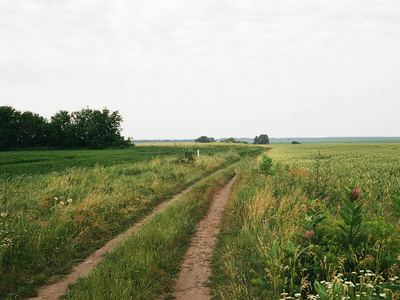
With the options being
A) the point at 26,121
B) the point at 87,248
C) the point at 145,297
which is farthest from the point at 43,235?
the point at 26,121

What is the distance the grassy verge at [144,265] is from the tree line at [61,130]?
197 ft

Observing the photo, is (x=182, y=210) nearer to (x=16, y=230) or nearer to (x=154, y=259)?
(x=154, y=259)

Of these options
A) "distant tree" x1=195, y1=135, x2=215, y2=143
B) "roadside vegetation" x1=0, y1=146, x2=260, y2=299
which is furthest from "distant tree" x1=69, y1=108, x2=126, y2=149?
"distant tree" x1=195, y1=135, x2=215, y2=143

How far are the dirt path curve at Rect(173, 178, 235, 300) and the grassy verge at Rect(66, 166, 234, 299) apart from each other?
20 cm

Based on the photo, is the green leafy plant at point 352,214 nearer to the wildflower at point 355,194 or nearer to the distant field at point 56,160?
the wildflower at point 355,194

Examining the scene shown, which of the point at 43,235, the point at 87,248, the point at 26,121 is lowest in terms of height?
the point at 87,248

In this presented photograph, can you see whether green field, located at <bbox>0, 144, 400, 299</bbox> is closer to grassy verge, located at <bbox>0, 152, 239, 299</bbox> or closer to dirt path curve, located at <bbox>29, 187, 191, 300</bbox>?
grassy verge, located at <bbox>0, 152, 239, 299</bbox>

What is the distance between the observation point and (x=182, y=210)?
9.38 metres

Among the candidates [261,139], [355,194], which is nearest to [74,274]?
[355,194]

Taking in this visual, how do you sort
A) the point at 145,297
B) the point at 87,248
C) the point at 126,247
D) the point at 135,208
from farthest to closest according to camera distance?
the point at 135,208, the point at 87,248, the point at 126,247, the point at 145,297

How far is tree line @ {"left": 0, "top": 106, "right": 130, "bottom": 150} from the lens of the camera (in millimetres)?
61656

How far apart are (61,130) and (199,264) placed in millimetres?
68476

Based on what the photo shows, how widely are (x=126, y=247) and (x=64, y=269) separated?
53.8 inches

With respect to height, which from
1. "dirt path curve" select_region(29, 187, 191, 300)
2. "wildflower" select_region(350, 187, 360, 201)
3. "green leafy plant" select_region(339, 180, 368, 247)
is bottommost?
"dirt path curve" select_region(29, 187, 191, 300)
